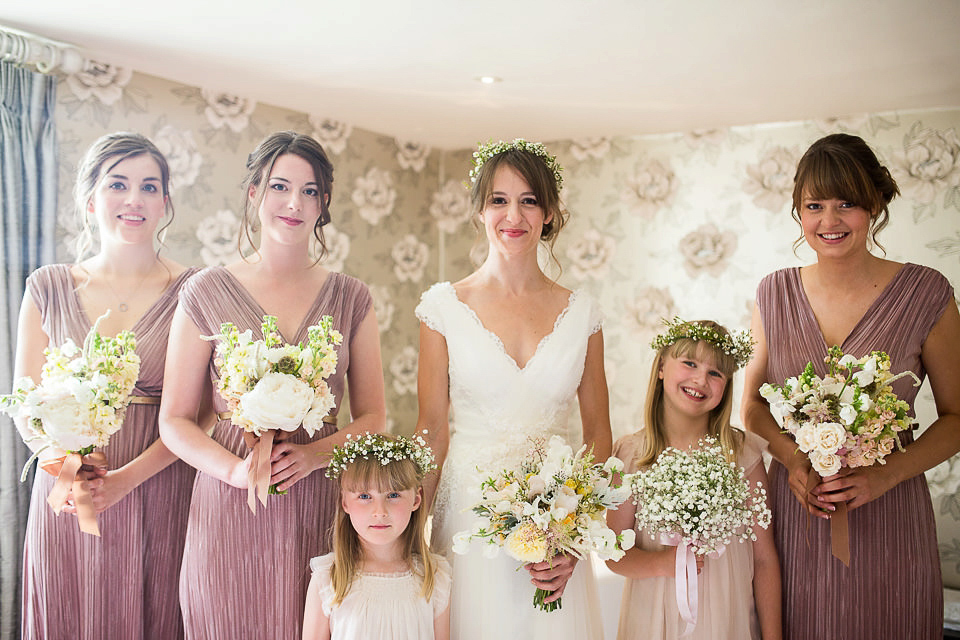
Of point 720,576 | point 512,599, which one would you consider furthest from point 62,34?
point 720,576

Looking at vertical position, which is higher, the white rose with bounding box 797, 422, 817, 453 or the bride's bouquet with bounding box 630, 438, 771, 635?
the white rose with bounding box 797, 422, 817, 453

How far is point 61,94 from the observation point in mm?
3709

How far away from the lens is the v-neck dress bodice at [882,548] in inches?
102

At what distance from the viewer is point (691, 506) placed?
7.35 ft

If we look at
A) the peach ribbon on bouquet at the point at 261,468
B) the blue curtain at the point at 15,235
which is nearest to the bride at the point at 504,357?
the peach ribbon on bouquet at the point at 261,468

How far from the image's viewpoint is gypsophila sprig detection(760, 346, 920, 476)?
2.27 meters

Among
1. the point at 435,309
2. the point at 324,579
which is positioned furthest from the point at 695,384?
the point at 324,579

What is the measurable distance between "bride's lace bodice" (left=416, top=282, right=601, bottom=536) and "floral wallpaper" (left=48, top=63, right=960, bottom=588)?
61.6 inches

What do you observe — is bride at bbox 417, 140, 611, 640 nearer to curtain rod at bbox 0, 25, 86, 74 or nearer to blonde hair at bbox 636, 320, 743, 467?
blonde hair at bbox 636, 320, 743, 467

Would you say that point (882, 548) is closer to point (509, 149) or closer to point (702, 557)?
point (702, 557)

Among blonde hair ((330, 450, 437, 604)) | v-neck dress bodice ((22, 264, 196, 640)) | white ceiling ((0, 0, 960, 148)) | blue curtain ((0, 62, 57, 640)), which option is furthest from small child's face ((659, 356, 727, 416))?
blue curtain ((0, 62, 57, 640))

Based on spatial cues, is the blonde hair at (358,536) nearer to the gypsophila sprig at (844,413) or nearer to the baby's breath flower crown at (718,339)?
the baby's breath flower crown at (718,339)

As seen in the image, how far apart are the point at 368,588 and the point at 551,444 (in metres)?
0.65

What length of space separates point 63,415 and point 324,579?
2.76 feet
